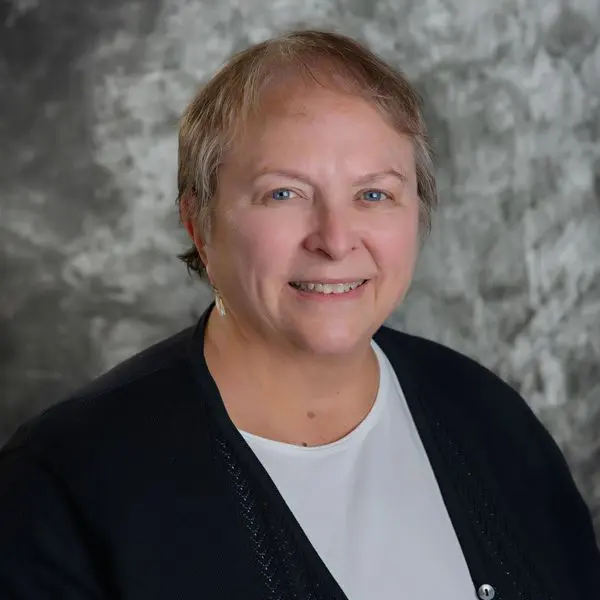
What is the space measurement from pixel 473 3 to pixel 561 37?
24cm

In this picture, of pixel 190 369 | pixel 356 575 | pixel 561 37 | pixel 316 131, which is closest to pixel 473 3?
pixel 561 37

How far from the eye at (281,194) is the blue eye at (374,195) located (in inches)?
5.1

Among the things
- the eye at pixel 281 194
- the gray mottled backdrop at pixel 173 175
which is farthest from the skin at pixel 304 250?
the gray mottled backdrop at pixel 173 175

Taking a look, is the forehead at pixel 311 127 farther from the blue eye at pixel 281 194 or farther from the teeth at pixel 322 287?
the teeth at pixel 322 287

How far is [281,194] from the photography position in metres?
1.77

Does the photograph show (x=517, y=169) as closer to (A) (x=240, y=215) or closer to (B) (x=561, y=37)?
(B) (x=561, y=37)

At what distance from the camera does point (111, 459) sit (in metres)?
1.78

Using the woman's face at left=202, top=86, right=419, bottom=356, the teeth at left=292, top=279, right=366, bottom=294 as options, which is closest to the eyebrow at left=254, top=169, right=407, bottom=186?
the woman's face at left=202, top=86, right=419, bottom=356

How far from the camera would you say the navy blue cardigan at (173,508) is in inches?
67.6

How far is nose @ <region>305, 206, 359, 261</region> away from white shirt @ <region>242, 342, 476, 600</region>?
14.1 inches

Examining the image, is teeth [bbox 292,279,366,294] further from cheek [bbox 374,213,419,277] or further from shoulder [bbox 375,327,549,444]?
shoulder [bbox 375,327,549,444]

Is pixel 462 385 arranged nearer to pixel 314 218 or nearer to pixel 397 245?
pixel 397 245

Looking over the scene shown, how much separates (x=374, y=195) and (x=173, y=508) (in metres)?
0.61

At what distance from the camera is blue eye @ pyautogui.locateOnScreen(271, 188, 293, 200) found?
1769 mm
